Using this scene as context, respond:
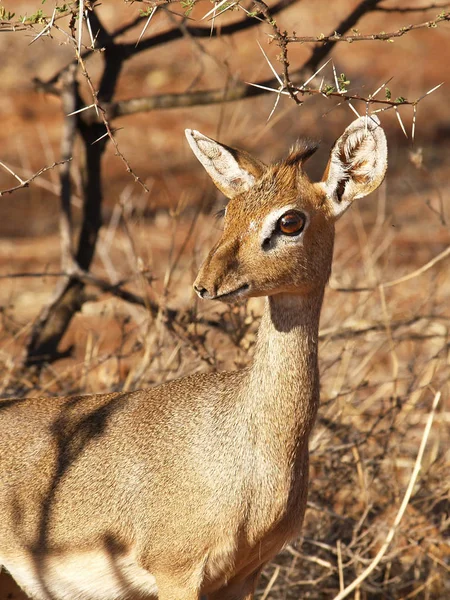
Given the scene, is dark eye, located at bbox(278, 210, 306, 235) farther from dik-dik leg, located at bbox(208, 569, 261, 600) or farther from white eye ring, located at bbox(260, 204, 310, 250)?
dik-dik leg, located at bbox(208, 569, 261, 600)

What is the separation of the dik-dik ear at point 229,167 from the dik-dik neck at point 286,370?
0.46 m

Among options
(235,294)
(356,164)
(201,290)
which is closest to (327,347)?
(356,164)

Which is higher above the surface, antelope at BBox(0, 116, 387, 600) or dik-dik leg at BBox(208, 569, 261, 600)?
antelope at BBox(0, 116, 387, 600)

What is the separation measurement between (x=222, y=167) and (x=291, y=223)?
0.47 metres

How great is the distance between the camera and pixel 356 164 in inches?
134

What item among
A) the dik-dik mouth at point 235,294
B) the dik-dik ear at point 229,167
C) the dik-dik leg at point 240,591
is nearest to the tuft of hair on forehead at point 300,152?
the dik-dik ear at point 229,167

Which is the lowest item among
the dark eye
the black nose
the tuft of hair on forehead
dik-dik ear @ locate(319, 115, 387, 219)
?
the black nose

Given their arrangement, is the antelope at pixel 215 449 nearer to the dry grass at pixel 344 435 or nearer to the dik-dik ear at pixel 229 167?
the dik-dik ear at pixel 229 167

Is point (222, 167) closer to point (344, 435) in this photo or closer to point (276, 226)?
point (276, 226)

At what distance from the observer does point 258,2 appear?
2.99 m

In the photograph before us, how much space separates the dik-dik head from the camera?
318 cm

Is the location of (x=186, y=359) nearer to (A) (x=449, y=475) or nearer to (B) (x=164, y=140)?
(A) (x=449, y=475)

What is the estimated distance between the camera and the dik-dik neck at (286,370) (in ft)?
11.3

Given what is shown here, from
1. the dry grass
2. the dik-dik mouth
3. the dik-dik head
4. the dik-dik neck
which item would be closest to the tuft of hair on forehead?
the dik-dik head
